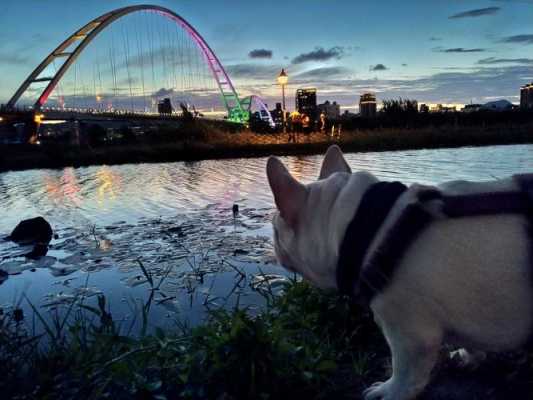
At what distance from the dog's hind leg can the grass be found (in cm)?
35

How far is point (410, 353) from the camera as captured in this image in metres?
1.85

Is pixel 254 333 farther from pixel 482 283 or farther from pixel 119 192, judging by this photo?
pixel 119 192

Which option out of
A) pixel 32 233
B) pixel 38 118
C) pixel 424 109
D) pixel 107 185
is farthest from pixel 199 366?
pixel 38 118

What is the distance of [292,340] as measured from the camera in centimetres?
264

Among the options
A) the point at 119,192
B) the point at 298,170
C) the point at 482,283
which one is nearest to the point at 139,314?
the point at 482,283

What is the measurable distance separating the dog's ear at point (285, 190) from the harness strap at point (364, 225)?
0.29 m

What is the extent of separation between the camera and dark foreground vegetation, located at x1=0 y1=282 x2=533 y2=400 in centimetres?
211

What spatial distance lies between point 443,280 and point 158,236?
4756mm

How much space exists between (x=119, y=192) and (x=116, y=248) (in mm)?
4369

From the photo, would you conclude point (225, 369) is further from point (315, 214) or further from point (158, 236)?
point (158, 236)

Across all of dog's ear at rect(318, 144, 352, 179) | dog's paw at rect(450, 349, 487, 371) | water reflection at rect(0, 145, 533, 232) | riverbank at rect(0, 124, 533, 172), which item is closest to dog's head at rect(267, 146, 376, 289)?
dog's ear at rect(318, 144, 352, 179)

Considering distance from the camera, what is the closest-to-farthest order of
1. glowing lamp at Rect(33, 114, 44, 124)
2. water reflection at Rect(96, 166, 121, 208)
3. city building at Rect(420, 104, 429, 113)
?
water reflection at Rect(96, 166, 121, 208) → city building at Rect(420, 104, 429, 113) → glowing lamp at Rect(33, 114, 44, 124)

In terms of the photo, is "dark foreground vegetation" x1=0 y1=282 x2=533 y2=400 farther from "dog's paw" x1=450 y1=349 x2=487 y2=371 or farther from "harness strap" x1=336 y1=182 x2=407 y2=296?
"harness strap" x1=336 y1=182 x2=407 y2=296

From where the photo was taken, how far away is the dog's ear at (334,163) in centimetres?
233
